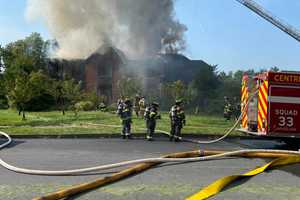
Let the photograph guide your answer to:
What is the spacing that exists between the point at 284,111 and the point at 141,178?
17.9 feet

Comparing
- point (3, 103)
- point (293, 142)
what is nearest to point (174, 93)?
point (3, 103)

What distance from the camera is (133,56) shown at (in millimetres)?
44500

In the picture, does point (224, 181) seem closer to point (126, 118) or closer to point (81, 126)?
point (126, 118)

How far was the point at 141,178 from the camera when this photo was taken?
19.4 ft

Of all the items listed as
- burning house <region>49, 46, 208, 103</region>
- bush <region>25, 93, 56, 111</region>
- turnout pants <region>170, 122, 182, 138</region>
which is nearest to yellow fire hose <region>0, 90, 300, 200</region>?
turnout pants <region>170, 122, 182, 138</region>

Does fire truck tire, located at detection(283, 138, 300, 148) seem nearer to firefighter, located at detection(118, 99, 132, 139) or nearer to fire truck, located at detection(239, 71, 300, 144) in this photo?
fire truck, located at detection(239, 71, 300, 144)

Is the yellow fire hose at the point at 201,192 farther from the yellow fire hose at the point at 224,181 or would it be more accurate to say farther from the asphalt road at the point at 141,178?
the asphalt road at the point at 141,178

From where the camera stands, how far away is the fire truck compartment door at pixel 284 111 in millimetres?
10055

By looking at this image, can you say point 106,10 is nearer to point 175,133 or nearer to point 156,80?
point 156,80

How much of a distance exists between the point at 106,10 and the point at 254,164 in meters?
35.4

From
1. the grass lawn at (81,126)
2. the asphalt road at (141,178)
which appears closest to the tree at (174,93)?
the grass lawn at (81,126)

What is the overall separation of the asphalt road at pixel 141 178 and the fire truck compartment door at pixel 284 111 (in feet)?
9.23

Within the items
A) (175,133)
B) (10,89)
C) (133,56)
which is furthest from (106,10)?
(175,133)

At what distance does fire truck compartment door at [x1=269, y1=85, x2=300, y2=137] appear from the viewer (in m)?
10.1
